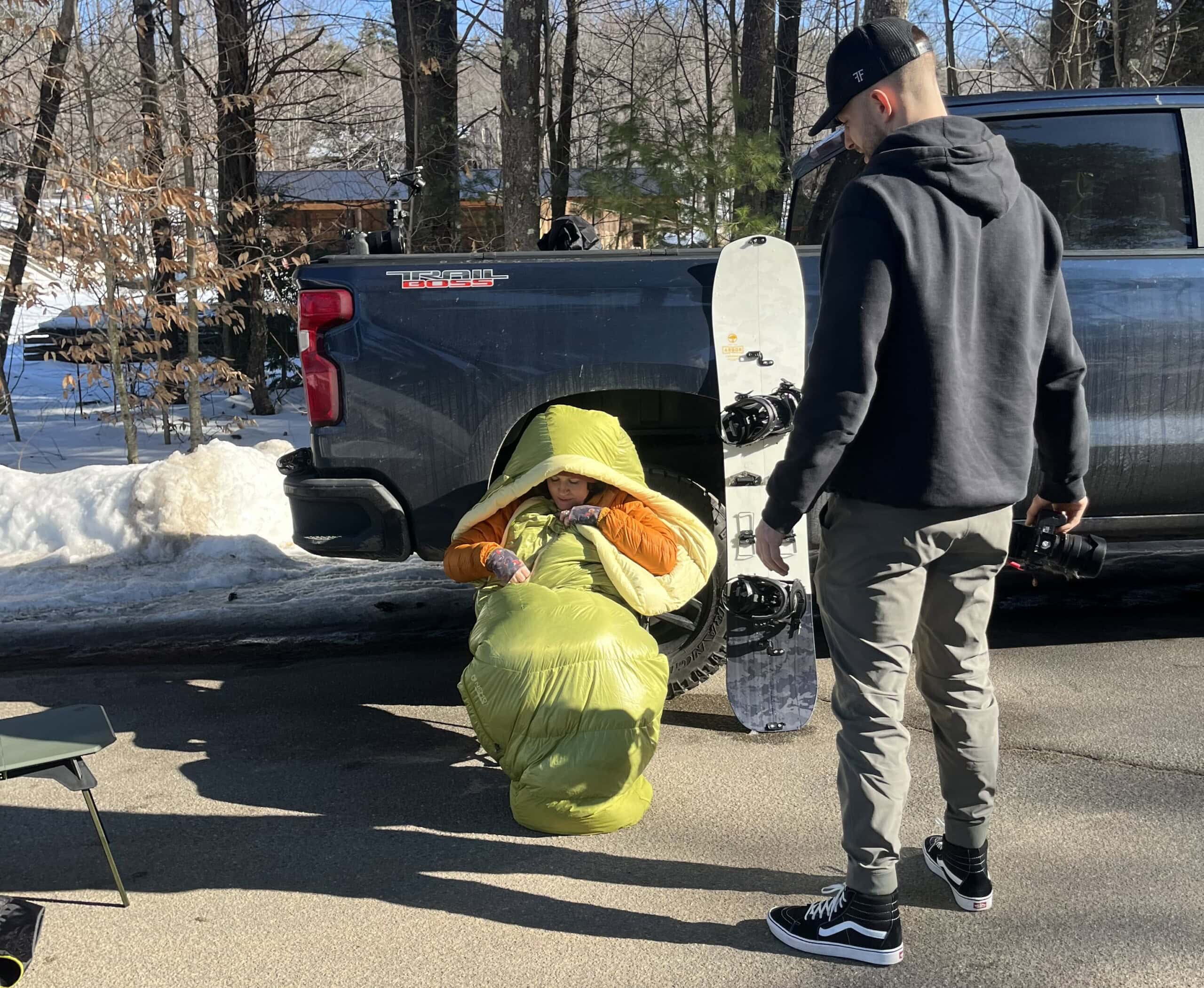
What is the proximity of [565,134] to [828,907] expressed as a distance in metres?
11.9

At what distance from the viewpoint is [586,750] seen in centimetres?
317

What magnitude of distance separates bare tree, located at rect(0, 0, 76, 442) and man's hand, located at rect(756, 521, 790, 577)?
7.63m

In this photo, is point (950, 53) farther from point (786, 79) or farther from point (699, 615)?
point (699, 615)

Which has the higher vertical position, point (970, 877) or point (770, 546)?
point (770, 546)

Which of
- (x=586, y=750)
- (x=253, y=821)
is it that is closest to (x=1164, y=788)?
(x=586, y=750)

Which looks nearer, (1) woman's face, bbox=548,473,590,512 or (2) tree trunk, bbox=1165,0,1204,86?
(1) woman's face, bbox=548,473,590,512

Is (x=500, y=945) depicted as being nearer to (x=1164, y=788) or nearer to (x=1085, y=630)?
(x=1164, y=788)

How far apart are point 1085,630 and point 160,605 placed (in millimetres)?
4651

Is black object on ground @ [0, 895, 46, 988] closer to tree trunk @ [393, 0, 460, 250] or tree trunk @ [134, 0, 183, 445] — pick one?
tree trunk @ [134, 0, 183, 445]

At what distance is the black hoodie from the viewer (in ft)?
7.55

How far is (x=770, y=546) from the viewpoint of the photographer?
8.27ft

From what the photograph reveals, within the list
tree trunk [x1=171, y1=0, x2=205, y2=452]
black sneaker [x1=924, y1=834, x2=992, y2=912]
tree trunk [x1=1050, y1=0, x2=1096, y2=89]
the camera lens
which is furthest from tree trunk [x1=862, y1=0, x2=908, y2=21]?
black sneaker [x1=924, y1=834, x2=992, y2=912]

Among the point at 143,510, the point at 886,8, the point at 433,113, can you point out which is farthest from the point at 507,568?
the point at 433,113

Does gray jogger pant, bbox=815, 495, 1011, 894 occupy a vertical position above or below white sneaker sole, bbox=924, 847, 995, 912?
above
